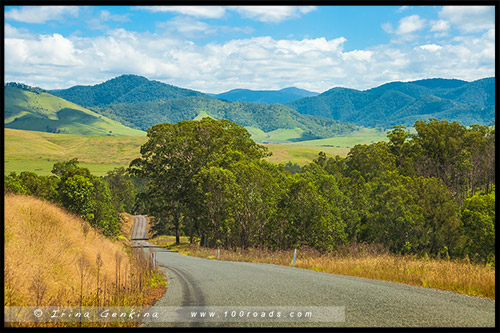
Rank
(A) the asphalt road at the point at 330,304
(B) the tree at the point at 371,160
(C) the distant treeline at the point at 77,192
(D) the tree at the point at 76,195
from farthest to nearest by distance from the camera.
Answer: (B) the tree at the point at 371,160, (C) the distant treeline at the point at 77,192, (D) the tree at the point at 76,195, (A) the asphalt road at the point at 330,304

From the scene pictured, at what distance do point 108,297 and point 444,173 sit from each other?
2787 inches

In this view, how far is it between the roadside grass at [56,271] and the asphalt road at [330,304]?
1262 mm

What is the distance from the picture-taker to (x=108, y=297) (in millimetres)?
10914

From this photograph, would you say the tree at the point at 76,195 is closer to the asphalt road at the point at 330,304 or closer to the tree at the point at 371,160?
the asphalt road at the point at 330,304

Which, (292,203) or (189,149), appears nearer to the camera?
(292,203)

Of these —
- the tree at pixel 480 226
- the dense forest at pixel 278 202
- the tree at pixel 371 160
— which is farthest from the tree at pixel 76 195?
the tree at pixel 480 226

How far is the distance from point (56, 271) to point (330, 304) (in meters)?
7.99

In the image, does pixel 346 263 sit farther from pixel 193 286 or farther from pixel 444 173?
pixel 444 173

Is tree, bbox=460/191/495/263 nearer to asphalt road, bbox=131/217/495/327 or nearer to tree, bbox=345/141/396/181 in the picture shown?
tree, bbox=345/141/396/181

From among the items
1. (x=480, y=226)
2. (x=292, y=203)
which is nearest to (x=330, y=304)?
(x=292, y=203)

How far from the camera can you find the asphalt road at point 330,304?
8547mm

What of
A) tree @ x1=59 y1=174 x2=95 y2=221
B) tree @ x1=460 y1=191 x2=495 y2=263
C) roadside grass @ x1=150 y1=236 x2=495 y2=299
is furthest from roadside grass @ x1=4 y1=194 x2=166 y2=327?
tree @ x1=460 y1=191 x2=495 y2=263

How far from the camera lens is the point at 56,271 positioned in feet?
41.0

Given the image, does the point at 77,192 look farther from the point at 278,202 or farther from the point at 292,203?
the point at 292,203
